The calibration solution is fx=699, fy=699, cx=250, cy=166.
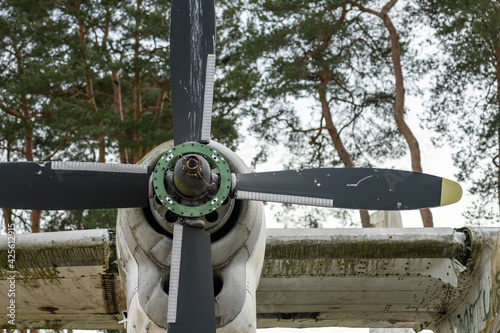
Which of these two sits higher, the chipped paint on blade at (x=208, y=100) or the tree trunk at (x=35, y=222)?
the chipped paint on blade at (x=208, y=100)

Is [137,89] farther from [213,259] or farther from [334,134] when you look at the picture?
[213,259]

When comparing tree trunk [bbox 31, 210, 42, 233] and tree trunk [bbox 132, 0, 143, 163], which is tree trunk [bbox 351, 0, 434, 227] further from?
tree trunk [bbox 31, 210, 42, 233]

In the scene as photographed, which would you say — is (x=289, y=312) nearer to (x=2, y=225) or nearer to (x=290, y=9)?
(x=290, y=9)

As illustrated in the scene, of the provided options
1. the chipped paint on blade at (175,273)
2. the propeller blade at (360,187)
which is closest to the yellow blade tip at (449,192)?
the propeller blade at (360,187)

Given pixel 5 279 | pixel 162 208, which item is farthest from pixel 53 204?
pixel 5 279

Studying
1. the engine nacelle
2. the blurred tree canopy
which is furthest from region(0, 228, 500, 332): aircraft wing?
the blurred tree canopy

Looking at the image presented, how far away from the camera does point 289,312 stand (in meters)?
8.95

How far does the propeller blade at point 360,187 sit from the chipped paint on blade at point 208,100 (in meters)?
0.50

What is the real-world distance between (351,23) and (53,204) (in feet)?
57.3

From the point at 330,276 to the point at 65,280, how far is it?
123 inches

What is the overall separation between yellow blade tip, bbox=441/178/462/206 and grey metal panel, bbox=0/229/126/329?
11.8 feet

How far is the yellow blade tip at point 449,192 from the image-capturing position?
6.24 metres

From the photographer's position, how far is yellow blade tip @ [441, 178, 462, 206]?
6242 millimetres

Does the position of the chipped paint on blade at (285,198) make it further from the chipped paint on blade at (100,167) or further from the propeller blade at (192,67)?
the chipped paint on blade at (100,167)
